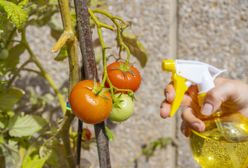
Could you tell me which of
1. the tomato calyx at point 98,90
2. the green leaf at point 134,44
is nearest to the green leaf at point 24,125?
the green leaf at point 134,44

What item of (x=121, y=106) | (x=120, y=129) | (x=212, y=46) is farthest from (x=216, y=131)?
(x=120, y=129)

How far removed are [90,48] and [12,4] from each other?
15cm

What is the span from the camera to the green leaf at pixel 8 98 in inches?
43.4

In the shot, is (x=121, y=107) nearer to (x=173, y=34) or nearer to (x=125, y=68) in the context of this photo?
(x=125, y=68)

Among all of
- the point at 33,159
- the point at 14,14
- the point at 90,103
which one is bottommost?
the point at 33,159

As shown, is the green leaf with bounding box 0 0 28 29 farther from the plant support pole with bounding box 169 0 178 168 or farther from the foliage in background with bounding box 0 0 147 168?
the plant support pole with bounding box 169 0 178 168

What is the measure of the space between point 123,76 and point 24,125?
390mm

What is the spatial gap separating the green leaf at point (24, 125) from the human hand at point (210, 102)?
1.05 feet

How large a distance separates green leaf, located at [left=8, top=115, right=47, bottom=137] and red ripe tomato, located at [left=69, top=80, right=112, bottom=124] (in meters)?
0.36

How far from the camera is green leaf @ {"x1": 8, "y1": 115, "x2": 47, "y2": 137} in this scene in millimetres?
1118

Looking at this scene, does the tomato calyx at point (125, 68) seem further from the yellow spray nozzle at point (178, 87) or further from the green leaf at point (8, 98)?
the green leaf at point (8, 98)

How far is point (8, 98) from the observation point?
3.64 feet

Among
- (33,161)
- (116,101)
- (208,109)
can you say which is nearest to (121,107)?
(116,101)

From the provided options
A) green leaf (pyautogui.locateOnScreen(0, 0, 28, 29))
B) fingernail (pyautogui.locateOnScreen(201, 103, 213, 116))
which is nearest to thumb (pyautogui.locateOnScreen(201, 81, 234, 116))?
fingernail (pyautogui.locateOnScreen(201, 103, 213, 116))
